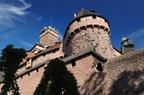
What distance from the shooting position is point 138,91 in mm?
16672

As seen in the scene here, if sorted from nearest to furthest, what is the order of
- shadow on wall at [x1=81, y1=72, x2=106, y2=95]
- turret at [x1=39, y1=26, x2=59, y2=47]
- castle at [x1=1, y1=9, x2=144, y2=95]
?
castle at [x1=1, y1=9, x2=144, y2=95] → shadow on wall at [x1=81, y1=72, x2=106, y2=95] → turret at [x1=39, y1=26, x2=59, y2=47]

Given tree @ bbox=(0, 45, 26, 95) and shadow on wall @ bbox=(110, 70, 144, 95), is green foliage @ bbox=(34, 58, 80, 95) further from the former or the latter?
shadow on wall @ bbox=(110, 70, 144, 95)

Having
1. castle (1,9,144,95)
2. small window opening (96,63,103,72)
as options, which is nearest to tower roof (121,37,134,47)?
castle (1,9,144,95)

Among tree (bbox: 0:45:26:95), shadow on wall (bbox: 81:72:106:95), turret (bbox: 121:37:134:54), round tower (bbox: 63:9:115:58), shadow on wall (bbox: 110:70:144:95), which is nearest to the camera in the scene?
shadow on wall (bbox: 110:70:144:95)

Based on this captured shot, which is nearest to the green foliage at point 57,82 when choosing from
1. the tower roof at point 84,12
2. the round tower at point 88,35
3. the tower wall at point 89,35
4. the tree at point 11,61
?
the tree at point 11,61

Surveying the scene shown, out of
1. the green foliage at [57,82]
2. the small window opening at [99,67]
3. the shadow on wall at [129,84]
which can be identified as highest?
the small window opening at [99,67]

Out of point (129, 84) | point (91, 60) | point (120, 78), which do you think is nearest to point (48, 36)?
point (91, 60)

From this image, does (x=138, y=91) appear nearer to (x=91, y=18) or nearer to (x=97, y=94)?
(x=97, y=94)

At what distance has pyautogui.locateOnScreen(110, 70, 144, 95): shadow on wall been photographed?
55.0 feet

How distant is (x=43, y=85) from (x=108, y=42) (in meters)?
10.9

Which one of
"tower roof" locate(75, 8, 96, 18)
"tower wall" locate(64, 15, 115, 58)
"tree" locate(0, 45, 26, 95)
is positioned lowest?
"tree" locate(0, 45, 26, 95)

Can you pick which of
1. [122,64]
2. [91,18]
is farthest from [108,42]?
[122,64]

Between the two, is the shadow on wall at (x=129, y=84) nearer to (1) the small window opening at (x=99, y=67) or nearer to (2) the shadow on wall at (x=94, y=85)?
(2) the shadow on wall at (x=94, y=85)

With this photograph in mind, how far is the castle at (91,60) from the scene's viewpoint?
17.9 m
